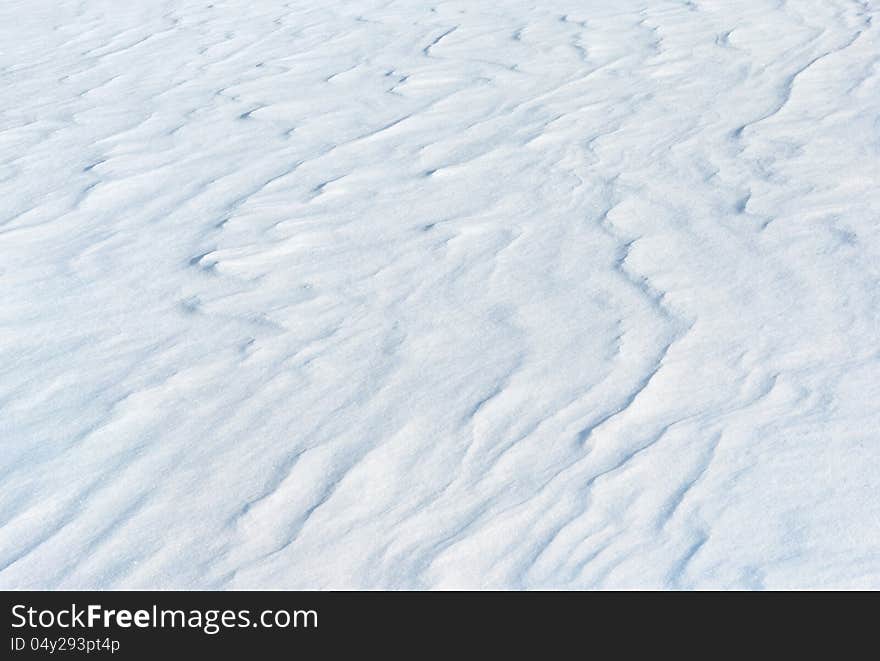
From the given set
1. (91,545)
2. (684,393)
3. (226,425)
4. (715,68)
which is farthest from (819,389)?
(715,68)

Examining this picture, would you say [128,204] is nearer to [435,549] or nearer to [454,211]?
[454,211]

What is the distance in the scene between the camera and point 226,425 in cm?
246

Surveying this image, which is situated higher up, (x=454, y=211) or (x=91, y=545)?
(x=91, y=545)

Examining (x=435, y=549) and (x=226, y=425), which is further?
(x=226, y=425)

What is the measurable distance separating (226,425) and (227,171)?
175 cm

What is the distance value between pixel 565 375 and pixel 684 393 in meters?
0.26

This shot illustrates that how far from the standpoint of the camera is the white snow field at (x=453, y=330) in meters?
2.08

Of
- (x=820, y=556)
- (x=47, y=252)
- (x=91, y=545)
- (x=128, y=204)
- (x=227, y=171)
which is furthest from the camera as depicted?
(x=227, y=171)

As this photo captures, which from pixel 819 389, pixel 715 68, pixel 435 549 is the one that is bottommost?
pixel 715 68

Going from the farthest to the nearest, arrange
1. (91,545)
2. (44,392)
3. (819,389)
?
(44,392), (819,389), (91,545)

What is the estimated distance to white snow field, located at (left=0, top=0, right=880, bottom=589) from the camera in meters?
2.08

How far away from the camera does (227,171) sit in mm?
4020

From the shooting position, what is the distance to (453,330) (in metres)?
2.78

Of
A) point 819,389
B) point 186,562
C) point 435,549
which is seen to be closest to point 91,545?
point 186,562
